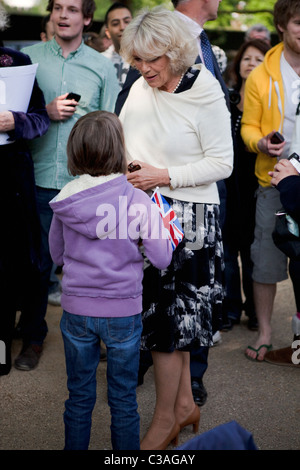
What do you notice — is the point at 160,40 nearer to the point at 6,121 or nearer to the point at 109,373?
the point at 6,121

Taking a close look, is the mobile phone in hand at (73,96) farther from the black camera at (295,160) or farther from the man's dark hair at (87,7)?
the black camera at (295,160)

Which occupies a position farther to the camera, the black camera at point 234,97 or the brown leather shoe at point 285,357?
the black camera at point 234,97

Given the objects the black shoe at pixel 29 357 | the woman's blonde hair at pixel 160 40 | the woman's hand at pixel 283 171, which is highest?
the woman's blonde hair at pixel 160 40

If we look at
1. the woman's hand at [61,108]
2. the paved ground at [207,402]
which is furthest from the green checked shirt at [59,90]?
the paved ground at [207,402]

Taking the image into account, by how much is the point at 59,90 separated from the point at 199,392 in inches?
82.9

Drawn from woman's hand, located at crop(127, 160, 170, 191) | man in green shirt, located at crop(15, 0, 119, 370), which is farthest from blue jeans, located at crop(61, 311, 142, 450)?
man in green shirt, located at crop(15, 0, 119, 370)

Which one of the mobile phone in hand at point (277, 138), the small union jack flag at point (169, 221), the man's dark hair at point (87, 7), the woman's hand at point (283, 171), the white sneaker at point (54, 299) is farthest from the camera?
the white sneaker at point (54, 299)

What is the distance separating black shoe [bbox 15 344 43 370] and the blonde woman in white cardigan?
1175 millimetres

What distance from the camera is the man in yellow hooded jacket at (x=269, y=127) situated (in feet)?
13.0

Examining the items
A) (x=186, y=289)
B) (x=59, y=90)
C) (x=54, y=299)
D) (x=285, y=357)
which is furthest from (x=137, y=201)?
(x=54, y=299)

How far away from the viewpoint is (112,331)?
2.60 m

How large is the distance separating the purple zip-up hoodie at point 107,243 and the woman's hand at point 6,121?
1.19 metres

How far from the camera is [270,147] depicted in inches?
154

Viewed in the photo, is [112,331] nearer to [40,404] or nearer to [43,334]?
[40,404]
